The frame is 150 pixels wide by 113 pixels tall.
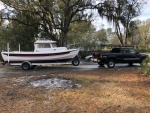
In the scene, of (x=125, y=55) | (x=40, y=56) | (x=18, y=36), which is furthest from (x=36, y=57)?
(x=18, y=36)

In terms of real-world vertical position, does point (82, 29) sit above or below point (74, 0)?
below

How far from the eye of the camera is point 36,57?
67.1ft

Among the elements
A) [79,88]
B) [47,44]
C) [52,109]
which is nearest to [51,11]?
[47,44]

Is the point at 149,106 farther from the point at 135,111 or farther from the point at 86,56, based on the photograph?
the point at 86,56

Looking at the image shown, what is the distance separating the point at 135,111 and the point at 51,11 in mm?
20736

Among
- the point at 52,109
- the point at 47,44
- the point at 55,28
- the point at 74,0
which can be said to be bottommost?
the point at 52,109

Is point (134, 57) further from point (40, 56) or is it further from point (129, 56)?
point (40, 56)

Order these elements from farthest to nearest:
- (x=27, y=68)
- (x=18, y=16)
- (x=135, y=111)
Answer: (x=18, y=16)
(x=27, y=68)
(x=135, y=111)

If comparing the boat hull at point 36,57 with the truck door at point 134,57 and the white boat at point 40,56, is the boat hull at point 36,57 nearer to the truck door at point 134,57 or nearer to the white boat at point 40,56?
the white boat at point 40,56

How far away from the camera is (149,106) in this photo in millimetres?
8414

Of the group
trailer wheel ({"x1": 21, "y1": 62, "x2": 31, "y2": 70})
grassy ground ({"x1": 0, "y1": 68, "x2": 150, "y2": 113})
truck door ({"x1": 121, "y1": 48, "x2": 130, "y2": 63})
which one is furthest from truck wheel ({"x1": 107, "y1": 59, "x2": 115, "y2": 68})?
grassy ground ({"x1": 0, "y1": 68, "x2": 150, "y2": 113})

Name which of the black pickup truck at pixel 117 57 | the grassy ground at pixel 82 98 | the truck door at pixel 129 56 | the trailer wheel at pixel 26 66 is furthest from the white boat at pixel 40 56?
the grassy ground at pixel 82 98

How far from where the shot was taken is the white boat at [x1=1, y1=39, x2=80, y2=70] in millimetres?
20222

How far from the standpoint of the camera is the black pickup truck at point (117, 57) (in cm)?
2097
